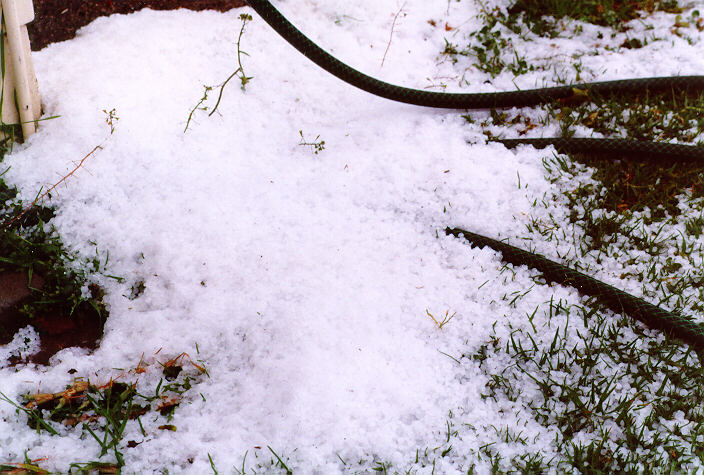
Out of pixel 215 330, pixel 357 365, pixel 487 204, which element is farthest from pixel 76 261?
pixel 487 204

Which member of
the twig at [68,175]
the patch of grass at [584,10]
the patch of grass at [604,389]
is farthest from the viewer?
the patch of grass at [584,10]

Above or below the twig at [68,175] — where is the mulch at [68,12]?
above

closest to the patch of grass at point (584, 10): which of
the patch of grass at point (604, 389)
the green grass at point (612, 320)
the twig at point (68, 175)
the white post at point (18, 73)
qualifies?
the green grass at point (612, 320)

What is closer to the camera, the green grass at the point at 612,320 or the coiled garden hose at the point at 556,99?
the green grass at the point at 612,320

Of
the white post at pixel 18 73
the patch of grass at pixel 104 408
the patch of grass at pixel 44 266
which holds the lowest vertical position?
the patch of grass at pixel 104 408

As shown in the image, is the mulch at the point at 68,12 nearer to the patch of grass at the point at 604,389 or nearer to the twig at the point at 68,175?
the twig at the point at 68,175

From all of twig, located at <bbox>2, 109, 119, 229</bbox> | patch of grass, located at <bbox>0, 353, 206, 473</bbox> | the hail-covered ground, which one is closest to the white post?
the hail-covered ground

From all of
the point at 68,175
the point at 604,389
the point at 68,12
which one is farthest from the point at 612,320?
the point at 68,12

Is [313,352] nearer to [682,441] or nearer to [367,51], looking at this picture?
[682,441]
